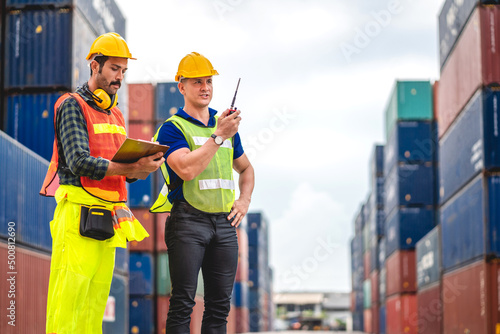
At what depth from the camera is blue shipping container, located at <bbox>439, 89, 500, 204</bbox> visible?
1426cm

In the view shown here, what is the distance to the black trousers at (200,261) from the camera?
445cm

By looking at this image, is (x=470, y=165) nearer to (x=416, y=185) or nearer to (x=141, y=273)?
(x=141, y=273)

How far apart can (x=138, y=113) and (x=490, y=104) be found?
1233 cm

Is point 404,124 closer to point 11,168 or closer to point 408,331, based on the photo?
point 408,331

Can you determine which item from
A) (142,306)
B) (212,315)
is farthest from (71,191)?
(142,306)

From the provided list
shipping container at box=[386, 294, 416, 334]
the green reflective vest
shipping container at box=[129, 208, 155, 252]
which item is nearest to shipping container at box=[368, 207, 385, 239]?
shipping container at box=[386, 294, 416, 334]

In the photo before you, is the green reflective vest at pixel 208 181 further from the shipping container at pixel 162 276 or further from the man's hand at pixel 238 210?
the shipping container at pixel 162 276

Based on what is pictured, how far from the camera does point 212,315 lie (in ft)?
15.1

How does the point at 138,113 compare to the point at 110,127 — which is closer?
the point at 110,127

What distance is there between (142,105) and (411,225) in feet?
40.2

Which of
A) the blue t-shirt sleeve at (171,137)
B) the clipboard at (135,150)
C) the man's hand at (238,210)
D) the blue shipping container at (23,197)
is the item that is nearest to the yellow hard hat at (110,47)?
the blue t-shirt sleeve at (171,137)

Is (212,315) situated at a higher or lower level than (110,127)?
lower

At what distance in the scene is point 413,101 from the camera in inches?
1150

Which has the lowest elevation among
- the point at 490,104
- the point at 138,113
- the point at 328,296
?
the point at 328,296
